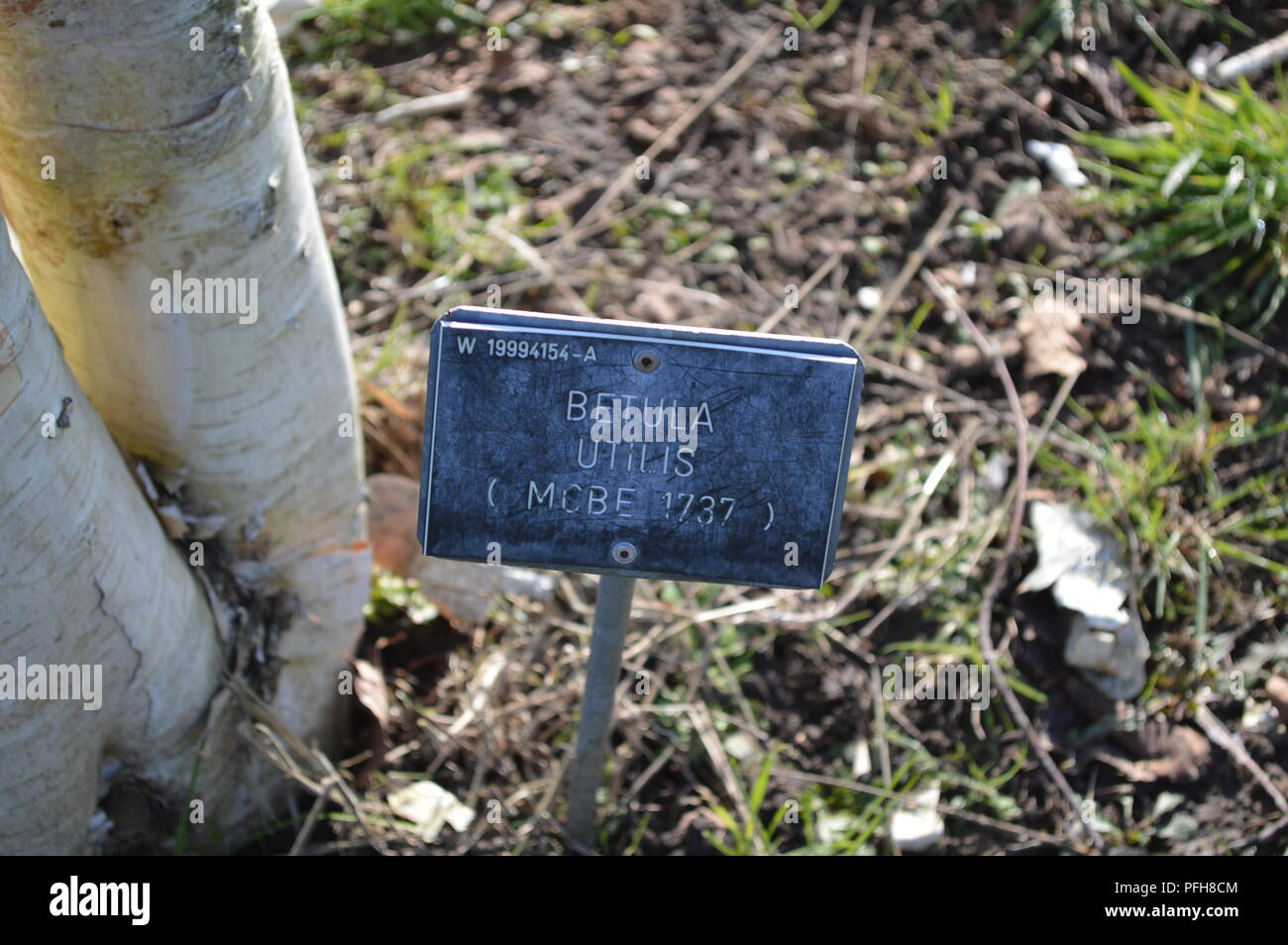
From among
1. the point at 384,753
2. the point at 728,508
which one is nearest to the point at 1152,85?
the point at 728,508

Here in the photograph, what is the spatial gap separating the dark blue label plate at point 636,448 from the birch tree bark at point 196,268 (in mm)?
433

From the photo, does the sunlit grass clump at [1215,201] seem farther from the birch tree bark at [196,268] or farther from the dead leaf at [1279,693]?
the birch tree bark at [196,268]

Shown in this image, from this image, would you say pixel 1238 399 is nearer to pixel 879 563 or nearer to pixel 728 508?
pixel 879 563

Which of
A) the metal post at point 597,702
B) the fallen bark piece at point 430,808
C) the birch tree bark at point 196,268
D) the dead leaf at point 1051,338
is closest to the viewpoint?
the birch tree bark at point 196,268

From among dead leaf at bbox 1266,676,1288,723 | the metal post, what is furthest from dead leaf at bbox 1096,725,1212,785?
the metal post

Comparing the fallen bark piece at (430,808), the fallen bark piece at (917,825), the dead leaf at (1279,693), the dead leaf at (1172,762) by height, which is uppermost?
the dead leaf at (1279,693)

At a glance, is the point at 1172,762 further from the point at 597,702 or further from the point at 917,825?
the point at 597,702

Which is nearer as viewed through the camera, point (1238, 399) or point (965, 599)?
point (965, 599)

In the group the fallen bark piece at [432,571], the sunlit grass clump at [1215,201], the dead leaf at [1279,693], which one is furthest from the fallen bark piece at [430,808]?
the sunlit grass clump at [1215,201]

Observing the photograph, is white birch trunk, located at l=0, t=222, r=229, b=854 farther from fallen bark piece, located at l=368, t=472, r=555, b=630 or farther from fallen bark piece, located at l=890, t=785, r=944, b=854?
fallen bark piece, located at l=890, t=785, r=944, b=854

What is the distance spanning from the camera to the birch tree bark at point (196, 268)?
4.83 feet

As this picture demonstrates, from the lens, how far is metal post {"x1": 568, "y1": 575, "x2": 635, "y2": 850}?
168 centimetres
